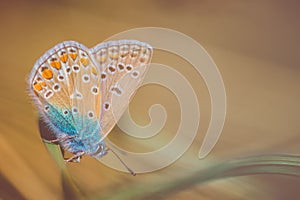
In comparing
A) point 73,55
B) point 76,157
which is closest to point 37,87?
point 73,55

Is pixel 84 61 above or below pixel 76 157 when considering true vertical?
above

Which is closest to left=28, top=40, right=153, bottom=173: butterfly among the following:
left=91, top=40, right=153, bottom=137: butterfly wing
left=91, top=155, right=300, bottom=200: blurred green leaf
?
left=91, top=40, right=153, bottom=137: butterfly wing

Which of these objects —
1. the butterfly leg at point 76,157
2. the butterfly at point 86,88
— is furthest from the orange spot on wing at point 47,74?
the butterfly leg at point 76,157

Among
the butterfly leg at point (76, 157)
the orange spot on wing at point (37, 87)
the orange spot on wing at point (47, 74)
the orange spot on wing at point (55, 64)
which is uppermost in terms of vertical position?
the orange spot on wing at point (55, 64)

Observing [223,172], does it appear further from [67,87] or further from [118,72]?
[67,87]

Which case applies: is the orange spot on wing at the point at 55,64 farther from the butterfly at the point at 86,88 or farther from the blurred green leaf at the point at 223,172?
the blurred green leaf at the point at 223,172

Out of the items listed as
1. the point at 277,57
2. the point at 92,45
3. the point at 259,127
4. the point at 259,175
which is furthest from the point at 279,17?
the point at 92,45
